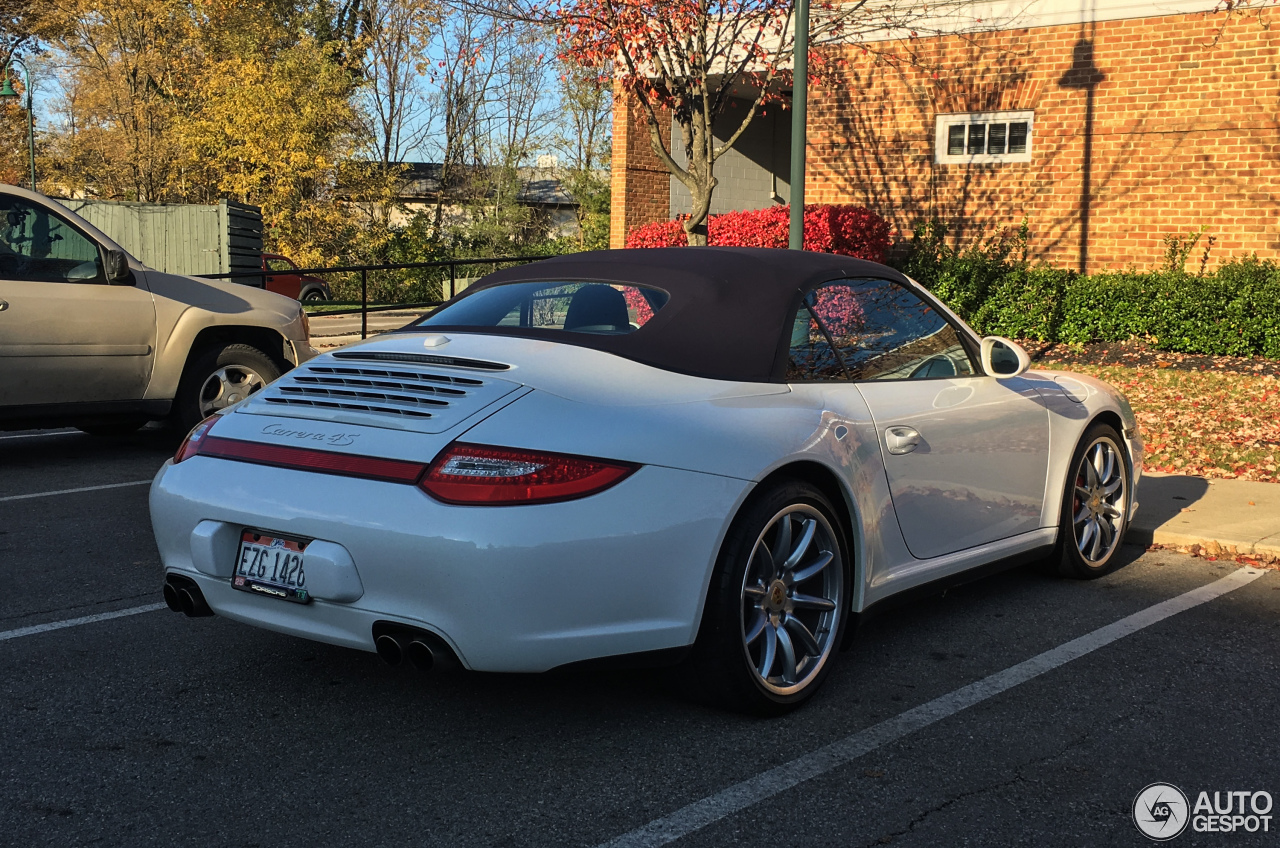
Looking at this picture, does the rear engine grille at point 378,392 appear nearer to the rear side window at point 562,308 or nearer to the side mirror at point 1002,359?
the rear side window at point 562,308

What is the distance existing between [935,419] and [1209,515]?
139 inches

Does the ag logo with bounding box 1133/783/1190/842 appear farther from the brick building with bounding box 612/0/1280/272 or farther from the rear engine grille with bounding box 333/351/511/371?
the brick building with bounding box 612/0/1280/272

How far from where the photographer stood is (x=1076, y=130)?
606 inches

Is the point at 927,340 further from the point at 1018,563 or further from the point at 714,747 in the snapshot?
the point at 714,747

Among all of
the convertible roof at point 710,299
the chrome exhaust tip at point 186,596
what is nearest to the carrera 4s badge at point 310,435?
the chrome exhaust tip at point 186,596

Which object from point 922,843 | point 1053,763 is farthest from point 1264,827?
point 922,843

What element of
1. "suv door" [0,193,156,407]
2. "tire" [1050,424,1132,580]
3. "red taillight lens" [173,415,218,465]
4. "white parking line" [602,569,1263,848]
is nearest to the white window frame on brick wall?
"tire" [1050,424,1132,580]

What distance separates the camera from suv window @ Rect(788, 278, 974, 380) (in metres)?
4.47

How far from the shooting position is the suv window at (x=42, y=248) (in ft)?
27.3

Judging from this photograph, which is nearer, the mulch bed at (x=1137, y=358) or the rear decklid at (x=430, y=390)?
the rear decklid at (x=430, y=390)

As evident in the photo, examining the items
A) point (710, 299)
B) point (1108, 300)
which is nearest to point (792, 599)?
point (710, 299)

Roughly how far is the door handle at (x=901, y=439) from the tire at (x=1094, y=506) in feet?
4.57

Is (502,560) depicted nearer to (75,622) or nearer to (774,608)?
(774,608)

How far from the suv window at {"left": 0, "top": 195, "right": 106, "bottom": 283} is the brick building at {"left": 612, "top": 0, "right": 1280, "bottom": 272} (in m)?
8.69
